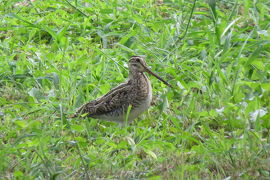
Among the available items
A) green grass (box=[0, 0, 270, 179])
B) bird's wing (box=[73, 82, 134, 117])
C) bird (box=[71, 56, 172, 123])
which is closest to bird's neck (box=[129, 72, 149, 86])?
bird (box=[71, 56, 172, 123])

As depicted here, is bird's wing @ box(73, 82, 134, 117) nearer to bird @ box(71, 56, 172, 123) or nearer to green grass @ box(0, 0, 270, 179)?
bird @ box(71, 56, 172, 123)

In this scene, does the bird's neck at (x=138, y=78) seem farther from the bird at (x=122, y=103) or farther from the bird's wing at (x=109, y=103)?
the bird's wing at (x=109, y=103)

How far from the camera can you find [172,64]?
7.92 meters

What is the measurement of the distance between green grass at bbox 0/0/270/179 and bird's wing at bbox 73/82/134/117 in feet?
0.42

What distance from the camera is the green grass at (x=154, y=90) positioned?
5480 mm

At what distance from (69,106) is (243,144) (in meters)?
2.21

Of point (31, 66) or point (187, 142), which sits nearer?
point (187, 142)

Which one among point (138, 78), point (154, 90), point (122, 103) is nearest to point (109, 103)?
point (122, 103)

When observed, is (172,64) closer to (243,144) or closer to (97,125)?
(97,125)

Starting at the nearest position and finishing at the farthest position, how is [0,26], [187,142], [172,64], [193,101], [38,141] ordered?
[38,141], [187,142], [193,101], [172,64], [0,26]

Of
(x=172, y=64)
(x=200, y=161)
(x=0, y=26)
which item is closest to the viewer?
(x=200, y=161)

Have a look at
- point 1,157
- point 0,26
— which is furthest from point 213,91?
point 0,26

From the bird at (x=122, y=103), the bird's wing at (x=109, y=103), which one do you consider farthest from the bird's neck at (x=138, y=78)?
the bird's wing at (x=109, y=103)

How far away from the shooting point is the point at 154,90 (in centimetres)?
755
